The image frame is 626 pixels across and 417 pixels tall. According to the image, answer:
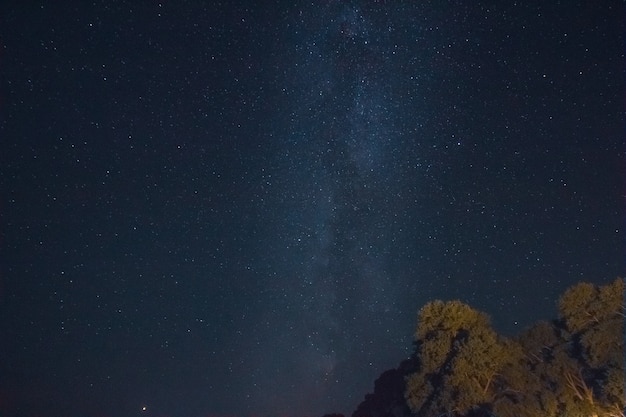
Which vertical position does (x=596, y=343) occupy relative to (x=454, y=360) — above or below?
below

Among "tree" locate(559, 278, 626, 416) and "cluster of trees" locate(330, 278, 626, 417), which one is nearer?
"tree" locate(559, 278, 626, 416)

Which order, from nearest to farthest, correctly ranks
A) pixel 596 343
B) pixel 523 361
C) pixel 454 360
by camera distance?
pixel 596 343
pixel 454 360
pixel 523 361

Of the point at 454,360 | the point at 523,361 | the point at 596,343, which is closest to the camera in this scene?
the point at 596,343

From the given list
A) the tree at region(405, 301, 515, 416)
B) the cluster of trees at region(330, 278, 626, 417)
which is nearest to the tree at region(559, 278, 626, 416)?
the cluster of trees at region(330, 278, 626, 417)

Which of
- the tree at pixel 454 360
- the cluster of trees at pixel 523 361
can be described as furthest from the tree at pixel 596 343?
the tree at pixel 454 360

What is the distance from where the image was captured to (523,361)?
3139 centimetres

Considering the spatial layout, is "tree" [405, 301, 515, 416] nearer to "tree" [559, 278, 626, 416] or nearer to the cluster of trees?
the cluster of trees

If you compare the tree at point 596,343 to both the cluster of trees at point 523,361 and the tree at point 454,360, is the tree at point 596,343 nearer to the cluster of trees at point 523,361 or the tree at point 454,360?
the cluster of trees at point 523,361

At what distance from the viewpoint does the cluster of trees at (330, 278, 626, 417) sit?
2894 centimetres

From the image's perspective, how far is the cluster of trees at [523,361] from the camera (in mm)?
28938

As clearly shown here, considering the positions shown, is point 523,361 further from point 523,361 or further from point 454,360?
point 454,360

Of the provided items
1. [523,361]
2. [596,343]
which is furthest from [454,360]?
[596,343]

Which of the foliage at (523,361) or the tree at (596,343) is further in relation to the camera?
the foliage at (523,361)

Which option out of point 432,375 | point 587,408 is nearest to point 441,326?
point 432,375
